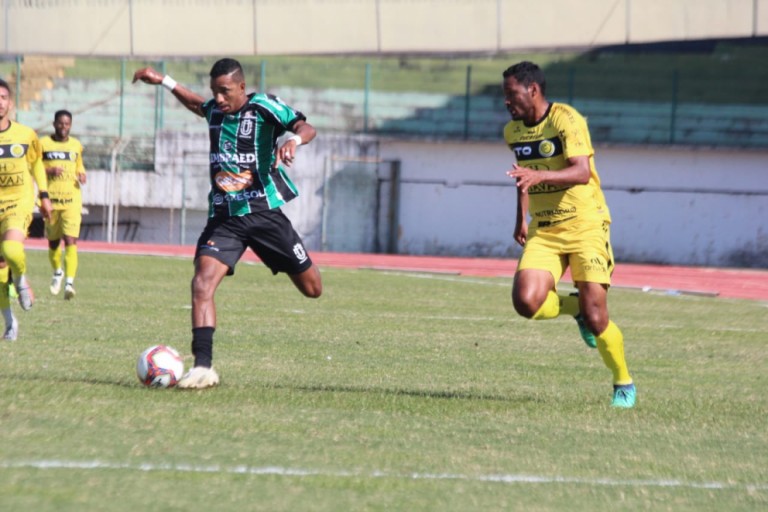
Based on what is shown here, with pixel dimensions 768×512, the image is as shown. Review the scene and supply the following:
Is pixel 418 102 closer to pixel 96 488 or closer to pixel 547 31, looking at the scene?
pixel 547 31

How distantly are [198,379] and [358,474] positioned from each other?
2.76 m

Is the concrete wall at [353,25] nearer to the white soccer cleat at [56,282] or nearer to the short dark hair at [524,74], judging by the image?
the white soccer cleat at [56,282]

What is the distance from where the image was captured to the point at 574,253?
8.63 metres

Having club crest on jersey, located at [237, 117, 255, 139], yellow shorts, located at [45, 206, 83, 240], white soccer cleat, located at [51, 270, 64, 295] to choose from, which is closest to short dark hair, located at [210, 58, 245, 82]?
club crest on jersey, located at [237, 117, 255, 139]

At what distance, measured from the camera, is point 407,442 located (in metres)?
6.66

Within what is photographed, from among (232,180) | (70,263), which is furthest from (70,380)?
(70,263)

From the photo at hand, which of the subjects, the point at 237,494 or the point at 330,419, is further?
the point at 330,419

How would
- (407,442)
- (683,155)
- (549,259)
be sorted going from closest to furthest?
(407,442) → (549,259) → (683,155)

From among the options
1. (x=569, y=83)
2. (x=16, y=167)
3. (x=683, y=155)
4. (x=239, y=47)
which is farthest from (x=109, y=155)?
(x=16, y=167)

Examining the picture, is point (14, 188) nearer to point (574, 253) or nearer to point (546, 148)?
point (546, 148)

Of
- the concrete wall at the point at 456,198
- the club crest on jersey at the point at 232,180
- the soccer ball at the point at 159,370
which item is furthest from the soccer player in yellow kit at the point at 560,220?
the concrete wall at the point at 456,198

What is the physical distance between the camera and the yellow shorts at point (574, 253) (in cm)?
857

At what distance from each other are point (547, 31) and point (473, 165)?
583cm

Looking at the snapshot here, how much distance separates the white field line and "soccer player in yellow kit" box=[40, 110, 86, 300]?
1230 cm
